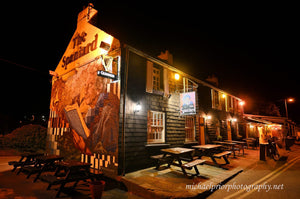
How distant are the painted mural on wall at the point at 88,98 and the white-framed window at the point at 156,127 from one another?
2.17m

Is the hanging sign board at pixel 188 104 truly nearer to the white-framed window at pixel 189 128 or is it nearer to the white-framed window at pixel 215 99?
the white-framed window at pixel 189 128

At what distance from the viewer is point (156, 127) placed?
8.74 meters

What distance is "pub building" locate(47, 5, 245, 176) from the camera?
7000 millimetres

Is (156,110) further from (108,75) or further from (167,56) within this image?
(167,56)

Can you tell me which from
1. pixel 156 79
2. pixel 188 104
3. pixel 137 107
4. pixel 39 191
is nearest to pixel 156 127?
pixel 137 107

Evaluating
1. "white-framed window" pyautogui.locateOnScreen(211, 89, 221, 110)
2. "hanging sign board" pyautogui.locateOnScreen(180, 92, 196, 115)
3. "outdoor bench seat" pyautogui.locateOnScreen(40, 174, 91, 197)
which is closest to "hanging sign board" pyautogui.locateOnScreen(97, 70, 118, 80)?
"outdoor bench seat" pyautogui.locateOnScreen(40, 174, 91, 197)

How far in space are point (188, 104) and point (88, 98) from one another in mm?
5251

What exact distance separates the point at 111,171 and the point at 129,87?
359 centimetres

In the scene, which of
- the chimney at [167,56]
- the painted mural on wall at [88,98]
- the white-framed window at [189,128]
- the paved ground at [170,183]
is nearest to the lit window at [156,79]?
the chimney at [167,56]

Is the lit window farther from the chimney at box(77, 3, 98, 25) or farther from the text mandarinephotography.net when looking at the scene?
the text mandarinephotography.net

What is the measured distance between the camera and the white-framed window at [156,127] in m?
8.41

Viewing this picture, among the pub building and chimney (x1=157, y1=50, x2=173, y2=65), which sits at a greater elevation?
chimney (x1=157, y1=50, x2=173, y2=65)

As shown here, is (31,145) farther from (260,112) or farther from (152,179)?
(260,112)

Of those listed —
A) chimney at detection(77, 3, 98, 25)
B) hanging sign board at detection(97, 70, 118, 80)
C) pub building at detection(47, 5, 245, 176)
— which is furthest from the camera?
chimney at detection(77, 3, 98, 25)
